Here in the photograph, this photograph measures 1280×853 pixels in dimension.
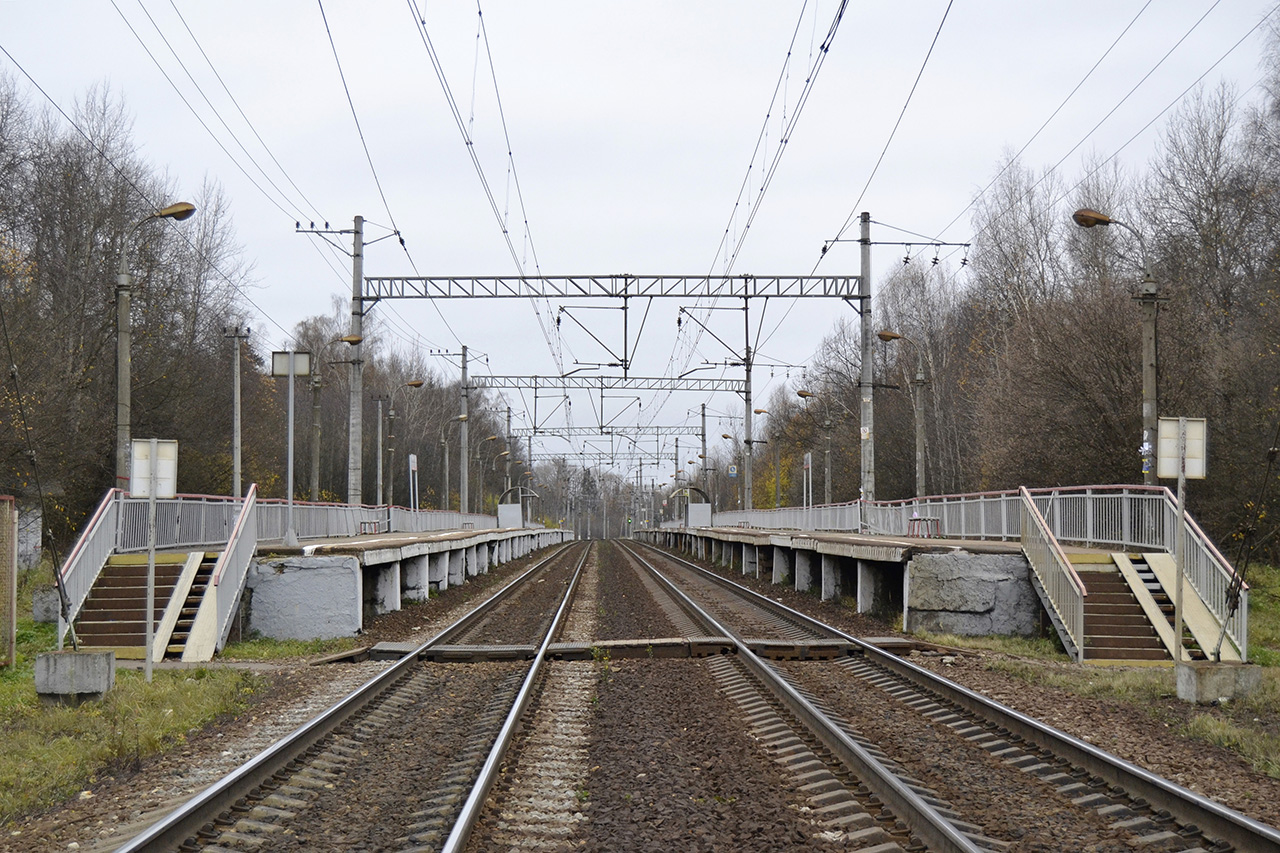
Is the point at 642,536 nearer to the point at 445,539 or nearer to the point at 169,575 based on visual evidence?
the point at 445,539

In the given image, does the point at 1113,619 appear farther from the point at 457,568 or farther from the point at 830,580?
the point at 457,568

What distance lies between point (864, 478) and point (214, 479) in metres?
26.1

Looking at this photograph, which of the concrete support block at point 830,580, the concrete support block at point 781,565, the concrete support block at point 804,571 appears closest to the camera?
the concrete support block at point 830,580

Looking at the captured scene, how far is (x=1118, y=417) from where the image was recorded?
32625 millimetres

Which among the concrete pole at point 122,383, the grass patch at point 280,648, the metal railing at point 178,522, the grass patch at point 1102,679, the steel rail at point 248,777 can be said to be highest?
the concrete pole at point 122,383

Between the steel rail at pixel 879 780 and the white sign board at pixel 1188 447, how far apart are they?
5.15 m

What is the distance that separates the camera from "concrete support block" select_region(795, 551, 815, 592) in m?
29.3

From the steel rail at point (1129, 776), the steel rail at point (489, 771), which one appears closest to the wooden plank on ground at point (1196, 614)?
the steel rail at point (1129, 776)

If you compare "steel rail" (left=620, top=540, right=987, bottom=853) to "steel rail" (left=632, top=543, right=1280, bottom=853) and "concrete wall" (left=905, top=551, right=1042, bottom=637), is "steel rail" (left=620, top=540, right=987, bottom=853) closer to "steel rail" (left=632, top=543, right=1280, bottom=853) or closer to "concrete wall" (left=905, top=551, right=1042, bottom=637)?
"steel rail" (left=632, top=543, right=1280, bottom=853)

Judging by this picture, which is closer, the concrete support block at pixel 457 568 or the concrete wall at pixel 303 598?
the concrete wall at pixel 303 598

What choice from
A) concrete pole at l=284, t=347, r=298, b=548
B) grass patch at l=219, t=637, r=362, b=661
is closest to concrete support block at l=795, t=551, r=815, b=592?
concrete pole at l=284, t=347, r=298, b=548

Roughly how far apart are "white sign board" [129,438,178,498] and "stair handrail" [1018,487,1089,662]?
11.8 meters

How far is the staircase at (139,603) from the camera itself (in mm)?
15648

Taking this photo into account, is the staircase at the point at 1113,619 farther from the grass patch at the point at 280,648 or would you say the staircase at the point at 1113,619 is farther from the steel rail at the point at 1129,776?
the grass patch at the point at 280,648
